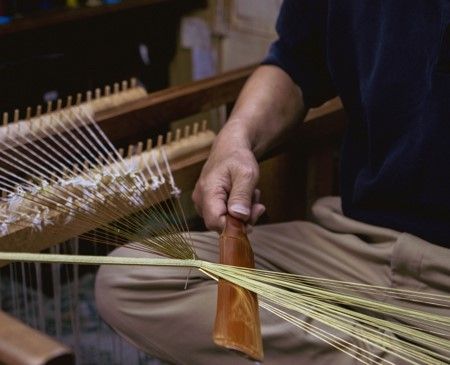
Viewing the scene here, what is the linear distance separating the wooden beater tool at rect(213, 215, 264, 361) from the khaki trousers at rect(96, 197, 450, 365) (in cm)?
28

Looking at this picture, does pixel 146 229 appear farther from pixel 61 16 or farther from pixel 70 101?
pixel 61 16

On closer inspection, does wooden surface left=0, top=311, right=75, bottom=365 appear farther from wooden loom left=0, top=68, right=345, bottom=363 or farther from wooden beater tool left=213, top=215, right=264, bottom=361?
wooden loom left=0, top=68, right=345, bottom=363

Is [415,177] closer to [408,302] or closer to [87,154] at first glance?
[408,302]

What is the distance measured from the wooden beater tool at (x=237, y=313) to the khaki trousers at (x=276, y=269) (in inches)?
11.0

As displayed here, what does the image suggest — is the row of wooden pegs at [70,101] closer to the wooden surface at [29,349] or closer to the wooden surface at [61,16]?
the wooden surface at [61,16]

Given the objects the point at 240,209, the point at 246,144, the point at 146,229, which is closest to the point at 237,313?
the point at 240,209

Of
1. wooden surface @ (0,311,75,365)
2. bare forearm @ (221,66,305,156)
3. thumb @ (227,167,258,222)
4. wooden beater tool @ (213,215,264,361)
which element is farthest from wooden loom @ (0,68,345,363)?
wooden surface @ (0,311,75,365)

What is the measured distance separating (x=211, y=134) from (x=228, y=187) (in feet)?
2.07

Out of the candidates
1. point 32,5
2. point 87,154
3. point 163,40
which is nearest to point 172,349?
point 87,154

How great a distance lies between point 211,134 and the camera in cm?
203

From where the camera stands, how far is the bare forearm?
166cm

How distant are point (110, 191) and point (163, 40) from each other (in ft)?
8.20

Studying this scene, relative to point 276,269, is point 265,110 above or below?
above

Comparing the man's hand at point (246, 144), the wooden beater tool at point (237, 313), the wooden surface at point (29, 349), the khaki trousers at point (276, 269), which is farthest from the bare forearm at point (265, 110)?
the wooden surface at point (29, 349)
